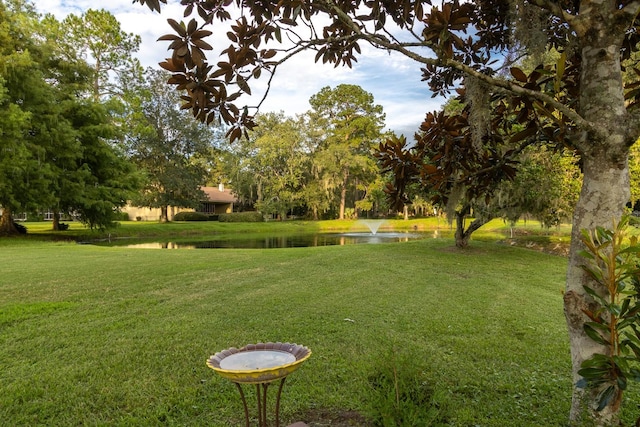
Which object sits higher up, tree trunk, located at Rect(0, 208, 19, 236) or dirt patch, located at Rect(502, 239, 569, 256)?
tree trunk, located at Rect(0, 208, 19, 236)

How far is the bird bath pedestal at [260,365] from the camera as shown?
1761mm

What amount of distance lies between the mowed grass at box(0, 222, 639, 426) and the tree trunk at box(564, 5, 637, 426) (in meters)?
0.72

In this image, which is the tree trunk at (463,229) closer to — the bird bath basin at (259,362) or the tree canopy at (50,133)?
the bird bath basin at (259,362)

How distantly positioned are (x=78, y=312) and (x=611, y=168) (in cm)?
590

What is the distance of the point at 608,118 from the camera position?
6.04ft

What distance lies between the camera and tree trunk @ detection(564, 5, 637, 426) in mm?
1824

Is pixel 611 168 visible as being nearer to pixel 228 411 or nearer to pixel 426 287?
pixel 228 411

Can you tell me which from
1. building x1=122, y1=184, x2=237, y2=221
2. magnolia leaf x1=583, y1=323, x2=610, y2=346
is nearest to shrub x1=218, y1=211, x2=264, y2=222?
building x1=122, y1=184, x2=237, y2=221

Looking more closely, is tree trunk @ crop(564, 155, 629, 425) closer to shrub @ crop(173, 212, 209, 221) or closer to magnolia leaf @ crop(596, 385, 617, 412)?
magnolia leaf @ crop(596, 385, 617, 412)

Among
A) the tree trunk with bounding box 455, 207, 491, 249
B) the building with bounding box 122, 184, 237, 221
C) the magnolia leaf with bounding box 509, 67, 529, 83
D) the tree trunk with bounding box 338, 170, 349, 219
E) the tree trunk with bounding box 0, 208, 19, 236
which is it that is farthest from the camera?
the building with bounding box 122, 184, 237, 221

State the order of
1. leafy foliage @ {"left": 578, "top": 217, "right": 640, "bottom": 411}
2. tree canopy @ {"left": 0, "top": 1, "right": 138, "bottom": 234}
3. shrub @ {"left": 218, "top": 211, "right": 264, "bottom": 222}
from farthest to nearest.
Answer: shrub @ {"left": 218, "top": 211, "right": 264, "bottom": 222}, tree canopy @ {"left": 0, "top": 1, "right": 138, "bottom": 234}, leafy foliage @ {"left": 578, "top": 217, "right": 640, "bottom": 411}

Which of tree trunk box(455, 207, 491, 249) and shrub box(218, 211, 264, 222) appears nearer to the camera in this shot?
tree trunk box(455, 207, 491, 249)

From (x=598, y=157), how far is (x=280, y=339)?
10.7 ft

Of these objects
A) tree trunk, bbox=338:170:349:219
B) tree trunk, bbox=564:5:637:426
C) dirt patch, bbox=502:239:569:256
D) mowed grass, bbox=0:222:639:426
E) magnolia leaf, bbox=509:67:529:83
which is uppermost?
tree trunk, bbox=338:170:349:219
